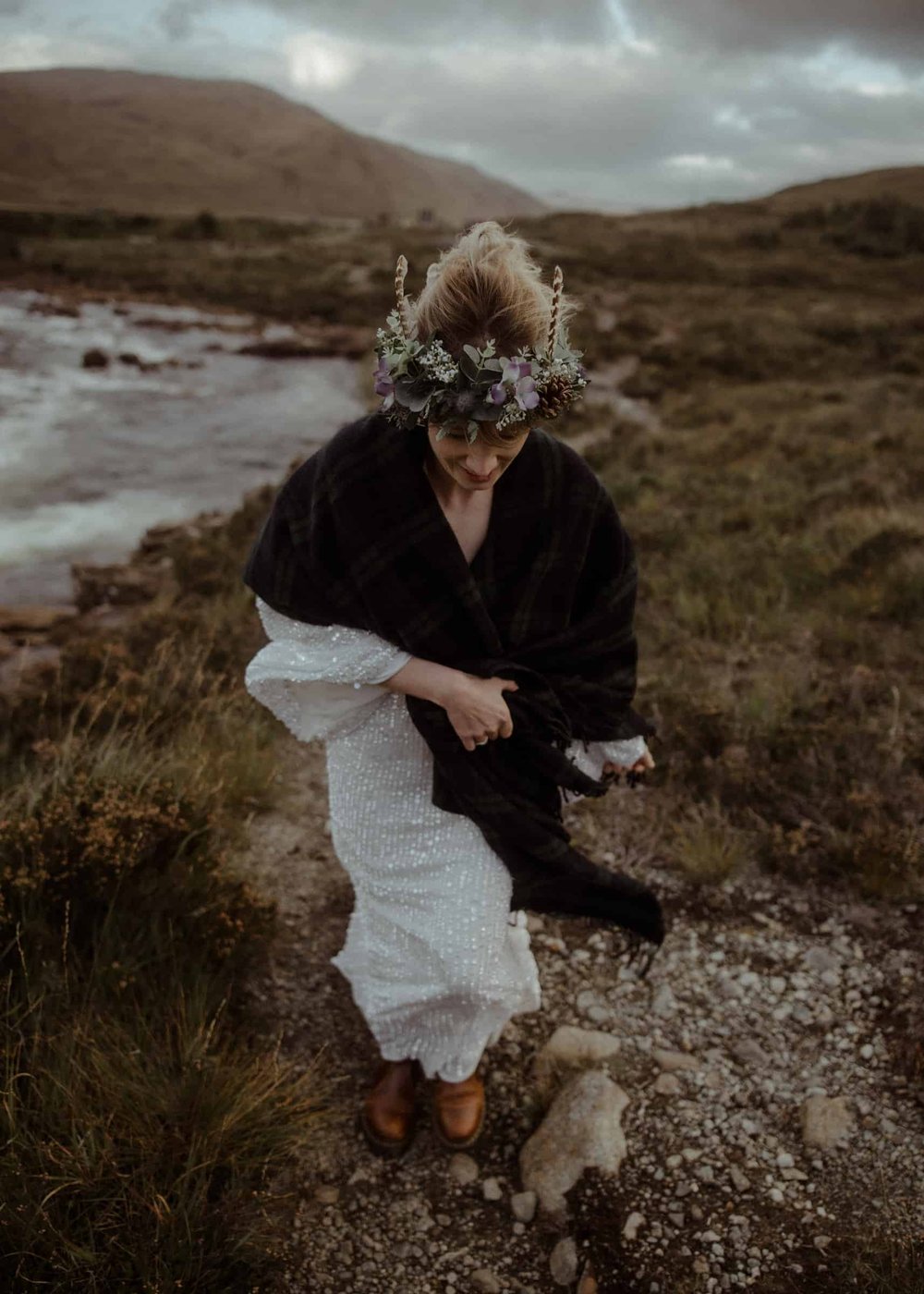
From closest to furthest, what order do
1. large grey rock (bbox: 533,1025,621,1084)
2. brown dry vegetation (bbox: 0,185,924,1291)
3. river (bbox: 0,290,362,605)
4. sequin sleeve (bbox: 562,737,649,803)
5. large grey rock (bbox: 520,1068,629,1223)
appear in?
large grey rock (bbox: 520,1068,629,1223) < sequin sleeve (bbox: 562,737,649,803) < large grey rock (bbox: 533,1025,621,1084) < brown dry vegetation (bbox: 0,185,924,1291) < river (bbox: 0,290,362,605)

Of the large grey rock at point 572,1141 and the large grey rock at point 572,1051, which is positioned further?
the large grey rock at point 572,1051

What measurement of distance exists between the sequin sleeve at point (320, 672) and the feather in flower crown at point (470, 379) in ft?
1.76

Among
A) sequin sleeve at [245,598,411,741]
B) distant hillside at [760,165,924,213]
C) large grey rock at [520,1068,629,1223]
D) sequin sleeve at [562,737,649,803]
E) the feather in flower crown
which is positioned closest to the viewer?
the feather in flower crown

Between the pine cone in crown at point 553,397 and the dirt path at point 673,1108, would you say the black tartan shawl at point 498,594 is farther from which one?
the dirt path at point 673,1108

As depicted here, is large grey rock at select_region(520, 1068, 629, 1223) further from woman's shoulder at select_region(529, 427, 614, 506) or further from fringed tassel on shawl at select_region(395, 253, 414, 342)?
fringed tassel on shawl at select_region(395, 253, 414, 342)

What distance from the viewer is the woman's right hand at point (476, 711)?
2.01 meters

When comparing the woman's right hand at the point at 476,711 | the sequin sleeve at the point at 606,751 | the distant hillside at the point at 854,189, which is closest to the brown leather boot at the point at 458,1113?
the sequin sleeve at the point at 606,751

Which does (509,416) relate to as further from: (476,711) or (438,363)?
(476,711)

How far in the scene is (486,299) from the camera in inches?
69.3

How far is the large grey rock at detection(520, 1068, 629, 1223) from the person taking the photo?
236cm

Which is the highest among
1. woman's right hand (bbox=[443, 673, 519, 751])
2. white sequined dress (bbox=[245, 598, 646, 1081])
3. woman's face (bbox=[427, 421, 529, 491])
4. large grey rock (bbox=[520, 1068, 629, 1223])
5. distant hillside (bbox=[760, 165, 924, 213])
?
distant hillside (bbox=[760, 165, 924, 213])

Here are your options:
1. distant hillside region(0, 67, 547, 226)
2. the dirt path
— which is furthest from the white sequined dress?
distant hillside region(0, 67, 547, 226)

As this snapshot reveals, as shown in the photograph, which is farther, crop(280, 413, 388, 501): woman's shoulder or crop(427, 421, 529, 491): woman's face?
crop(280, 413, 388, 501): woman's shoulder

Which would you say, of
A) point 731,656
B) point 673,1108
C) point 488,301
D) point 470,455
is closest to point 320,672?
point 470,455
